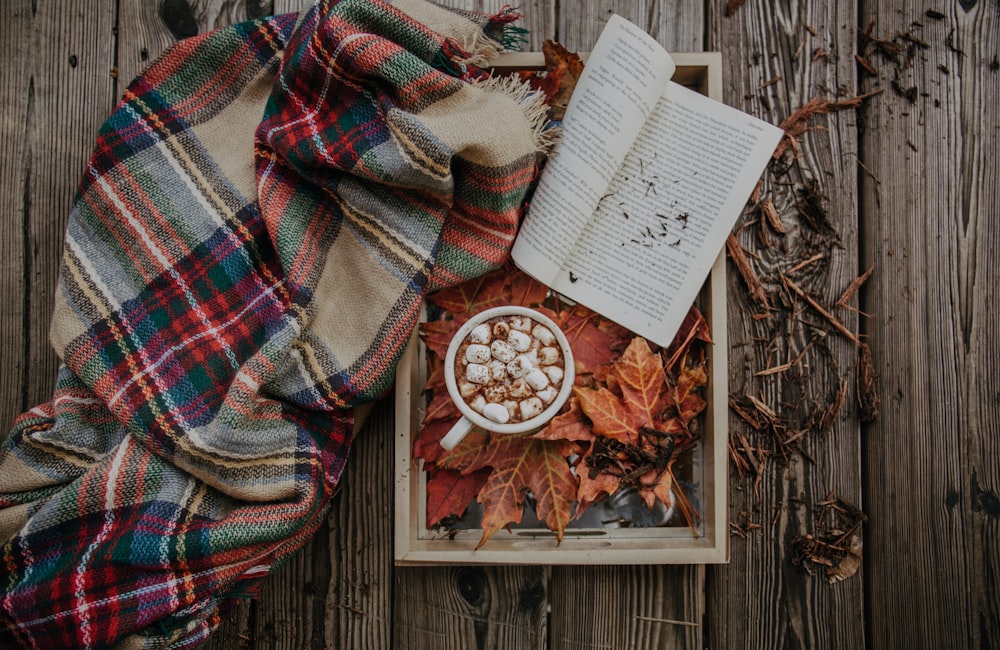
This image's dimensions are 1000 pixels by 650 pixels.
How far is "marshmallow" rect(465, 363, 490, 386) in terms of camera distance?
2.50ft

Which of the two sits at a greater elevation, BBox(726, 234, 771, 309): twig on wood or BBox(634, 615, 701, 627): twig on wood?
BBox(726, 234, 771, 309): twig on wood

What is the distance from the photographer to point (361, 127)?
2.68ft

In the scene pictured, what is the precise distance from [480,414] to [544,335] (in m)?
0.13

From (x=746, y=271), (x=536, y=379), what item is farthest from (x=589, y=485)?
(x=746, y=271)

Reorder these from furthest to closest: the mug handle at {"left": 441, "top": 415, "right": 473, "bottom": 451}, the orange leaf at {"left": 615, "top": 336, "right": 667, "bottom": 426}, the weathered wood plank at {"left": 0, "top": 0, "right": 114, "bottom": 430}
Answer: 1. the weathered wood plank at {"left": 0, "top": 0, "right": 114, "bottom": 430}
2. the orange leaf at {"left": 615, "top": 336, "right": 667, "bottom": 426}
3. the mug handle at {"left": 441, "top": 415, "right": 473, "bottom": 451}

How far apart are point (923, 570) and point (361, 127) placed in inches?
41.2

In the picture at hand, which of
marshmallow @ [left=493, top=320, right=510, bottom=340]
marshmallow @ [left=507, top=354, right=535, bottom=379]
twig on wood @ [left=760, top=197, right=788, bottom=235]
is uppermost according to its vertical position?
twig on wood @ [left=760, top=197, right=788, bottom=235]

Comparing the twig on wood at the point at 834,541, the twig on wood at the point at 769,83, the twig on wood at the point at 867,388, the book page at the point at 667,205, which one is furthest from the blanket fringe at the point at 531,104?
the twig on wood at the point at 834,541

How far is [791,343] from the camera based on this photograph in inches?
37.4

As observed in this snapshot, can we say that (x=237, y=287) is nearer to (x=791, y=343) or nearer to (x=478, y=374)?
(x=478, y=374)

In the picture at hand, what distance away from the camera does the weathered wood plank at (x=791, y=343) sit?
3.09ft

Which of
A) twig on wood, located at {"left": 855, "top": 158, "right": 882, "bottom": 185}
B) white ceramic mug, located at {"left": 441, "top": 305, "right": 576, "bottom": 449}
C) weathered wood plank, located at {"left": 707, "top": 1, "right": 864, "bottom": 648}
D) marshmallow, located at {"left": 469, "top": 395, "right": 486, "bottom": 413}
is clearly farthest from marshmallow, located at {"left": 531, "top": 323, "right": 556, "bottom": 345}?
twig on wood, located at {"left": 855, "top": 158, "right": 882, "bottom": 185}

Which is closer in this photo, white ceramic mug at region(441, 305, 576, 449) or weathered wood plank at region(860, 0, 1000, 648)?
white ceramic mug at region(441, 305, 576, 449)

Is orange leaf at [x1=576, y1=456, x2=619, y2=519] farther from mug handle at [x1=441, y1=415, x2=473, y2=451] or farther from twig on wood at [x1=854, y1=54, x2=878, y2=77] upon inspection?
twig on wood at [x1=854, y1=54, x2=878, y2=77]
